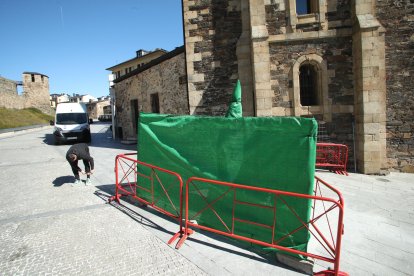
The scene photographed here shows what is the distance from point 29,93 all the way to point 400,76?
51.1m

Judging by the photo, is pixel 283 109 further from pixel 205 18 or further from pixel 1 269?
pixel 1 269

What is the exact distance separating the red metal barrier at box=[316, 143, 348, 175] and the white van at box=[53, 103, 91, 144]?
1324 cm

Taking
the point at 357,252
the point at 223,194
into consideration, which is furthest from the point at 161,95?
the point at 357,252

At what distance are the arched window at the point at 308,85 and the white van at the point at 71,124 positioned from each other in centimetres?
1266

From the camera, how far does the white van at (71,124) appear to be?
46.8ft

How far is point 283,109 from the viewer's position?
8.57m

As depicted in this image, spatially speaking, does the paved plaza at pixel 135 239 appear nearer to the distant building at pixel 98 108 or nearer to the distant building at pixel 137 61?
the distant building at pixel 137 61

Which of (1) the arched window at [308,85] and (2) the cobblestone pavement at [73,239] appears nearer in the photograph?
(2) the cobblestone pavement at [73,239]

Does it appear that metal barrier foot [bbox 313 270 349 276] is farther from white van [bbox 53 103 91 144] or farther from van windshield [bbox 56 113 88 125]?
van windshield [bbox 56 113 88 125]

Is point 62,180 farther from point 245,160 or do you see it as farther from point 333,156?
point 333,156

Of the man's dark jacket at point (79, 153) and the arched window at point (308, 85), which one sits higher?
the arched window at point (308, 85)

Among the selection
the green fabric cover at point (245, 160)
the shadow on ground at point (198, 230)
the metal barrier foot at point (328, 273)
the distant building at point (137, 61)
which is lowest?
the metal barrier foot at point (328, 273)

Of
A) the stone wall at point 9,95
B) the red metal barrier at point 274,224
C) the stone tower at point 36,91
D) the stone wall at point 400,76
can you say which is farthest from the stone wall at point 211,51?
the stone tower at point 36,91

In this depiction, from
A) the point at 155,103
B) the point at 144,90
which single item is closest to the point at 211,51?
the point at 155,103
